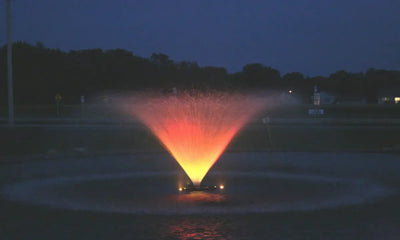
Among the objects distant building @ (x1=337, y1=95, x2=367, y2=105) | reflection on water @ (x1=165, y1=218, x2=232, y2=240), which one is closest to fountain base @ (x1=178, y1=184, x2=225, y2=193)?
reflection on water @ (x1=165, y1=218, x2=232, y2=240)

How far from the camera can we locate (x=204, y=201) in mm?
13016

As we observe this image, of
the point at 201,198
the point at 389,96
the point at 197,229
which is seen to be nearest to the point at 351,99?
the point at 389,96

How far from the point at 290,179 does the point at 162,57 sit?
3396 inches

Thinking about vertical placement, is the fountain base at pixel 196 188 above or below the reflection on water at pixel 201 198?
above

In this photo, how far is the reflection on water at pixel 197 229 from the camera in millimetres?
9367

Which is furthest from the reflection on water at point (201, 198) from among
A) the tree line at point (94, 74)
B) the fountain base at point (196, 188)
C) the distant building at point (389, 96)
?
the distant building at point (389, 96)

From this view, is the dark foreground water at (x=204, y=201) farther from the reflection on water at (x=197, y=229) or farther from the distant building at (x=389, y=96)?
the distant building at (x=389, y=96)

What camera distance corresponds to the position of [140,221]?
1068 cm

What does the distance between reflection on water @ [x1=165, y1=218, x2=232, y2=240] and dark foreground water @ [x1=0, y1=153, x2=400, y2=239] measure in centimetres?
2

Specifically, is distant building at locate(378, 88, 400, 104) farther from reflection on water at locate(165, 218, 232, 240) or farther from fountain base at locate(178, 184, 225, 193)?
reflection on water at locate(165, 218, 232, 240)

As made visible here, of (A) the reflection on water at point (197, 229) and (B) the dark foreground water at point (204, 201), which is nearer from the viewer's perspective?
(A) the reflection on water at point (197, 229)

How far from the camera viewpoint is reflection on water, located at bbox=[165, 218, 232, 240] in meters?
9.37

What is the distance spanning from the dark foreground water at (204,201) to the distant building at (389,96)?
8817 centimetres

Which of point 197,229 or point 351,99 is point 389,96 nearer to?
point 351,99
